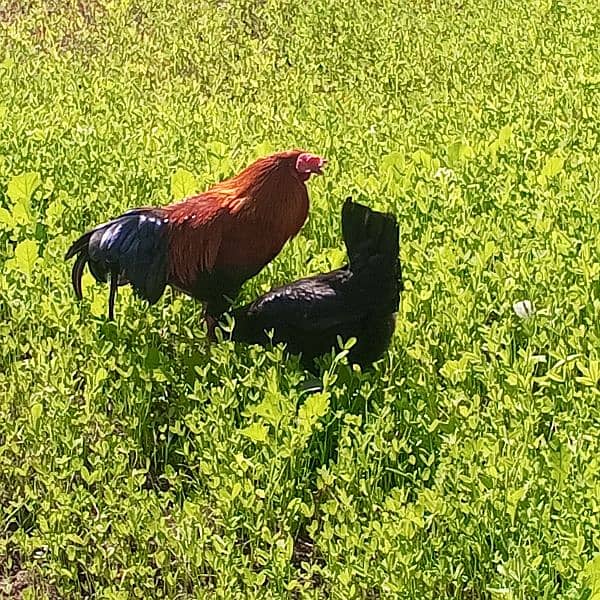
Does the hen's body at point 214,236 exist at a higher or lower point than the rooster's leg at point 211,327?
higher

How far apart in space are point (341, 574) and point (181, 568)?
0.47 metres

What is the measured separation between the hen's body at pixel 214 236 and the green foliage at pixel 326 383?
0.21 m

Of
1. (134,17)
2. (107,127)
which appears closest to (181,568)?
(107,127)

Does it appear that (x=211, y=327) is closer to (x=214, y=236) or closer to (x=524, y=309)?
(x=214, y=236)

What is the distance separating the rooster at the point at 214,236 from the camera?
11.3ft

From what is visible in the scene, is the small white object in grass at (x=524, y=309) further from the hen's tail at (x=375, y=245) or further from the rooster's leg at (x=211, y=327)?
the rooster's leg at (x=211, y=327)

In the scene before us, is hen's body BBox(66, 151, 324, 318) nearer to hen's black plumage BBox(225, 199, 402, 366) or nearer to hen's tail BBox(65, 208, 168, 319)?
hen's tail BBox(65, 208, 168, 319)

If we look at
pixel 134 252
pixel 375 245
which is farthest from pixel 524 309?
pixel 134 252

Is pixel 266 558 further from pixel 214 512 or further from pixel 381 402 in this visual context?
pixel 381 402

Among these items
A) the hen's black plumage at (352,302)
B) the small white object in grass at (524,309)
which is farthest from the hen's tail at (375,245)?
the small white object in grass at (524,309)

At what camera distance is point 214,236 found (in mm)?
3445

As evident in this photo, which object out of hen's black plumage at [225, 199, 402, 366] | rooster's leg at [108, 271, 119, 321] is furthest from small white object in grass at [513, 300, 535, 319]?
rooster's leg at [108, 271, 119, 321]

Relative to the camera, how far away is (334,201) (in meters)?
4.39

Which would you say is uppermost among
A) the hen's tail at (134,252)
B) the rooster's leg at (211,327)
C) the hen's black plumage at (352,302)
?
the hen's tail at (134,252)
